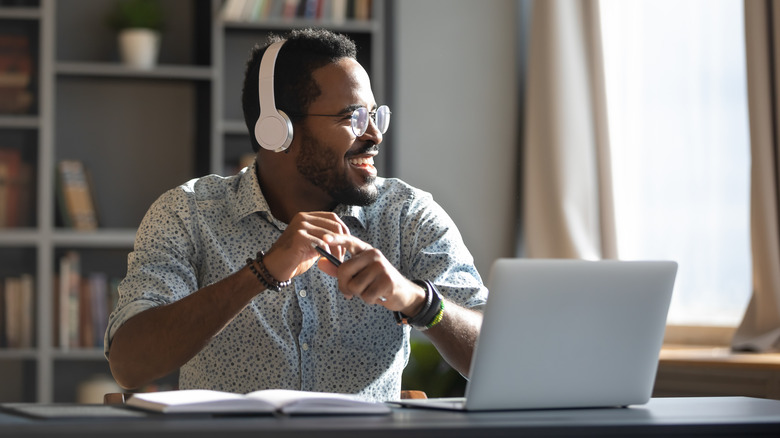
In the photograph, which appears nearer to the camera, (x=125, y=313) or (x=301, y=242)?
(x=301, y=242)

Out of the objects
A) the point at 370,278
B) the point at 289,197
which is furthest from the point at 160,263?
the point at 370,278

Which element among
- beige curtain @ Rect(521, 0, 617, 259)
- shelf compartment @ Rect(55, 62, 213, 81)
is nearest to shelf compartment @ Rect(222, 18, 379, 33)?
shelf compartment @ Rect(55, 62, 213, 81)

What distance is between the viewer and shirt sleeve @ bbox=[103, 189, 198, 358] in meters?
1.70

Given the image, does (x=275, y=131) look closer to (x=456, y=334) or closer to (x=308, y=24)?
(x=456, y=334)

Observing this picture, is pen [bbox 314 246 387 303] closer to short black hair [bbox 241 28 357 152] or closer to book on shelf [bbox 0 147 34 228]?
short black hair [bbox 241 28 357 152]

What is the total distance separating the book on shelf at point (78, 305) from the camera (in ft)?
10.9

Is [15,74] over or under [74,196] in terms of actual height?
over

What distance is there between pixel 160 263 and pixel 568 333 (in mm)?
857

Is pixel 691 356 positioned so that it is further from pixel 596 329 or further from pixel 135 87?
pixel 135 87

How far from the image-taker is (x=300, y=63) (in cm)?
203

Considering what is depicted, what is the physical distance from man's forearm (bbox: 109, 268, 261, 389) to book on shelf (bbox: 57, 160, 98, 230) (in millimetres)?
1814

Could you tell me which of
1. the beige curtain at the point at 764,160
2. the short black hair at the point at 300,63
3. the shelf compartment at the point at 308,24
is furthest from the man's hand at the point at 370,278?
the shelf compartment at the point at 308,24

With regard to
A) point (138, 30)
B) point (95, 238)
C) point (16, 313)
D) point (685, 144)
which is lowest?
point (16, 313)

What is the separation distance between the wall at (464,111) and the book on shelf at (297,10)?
20cm
